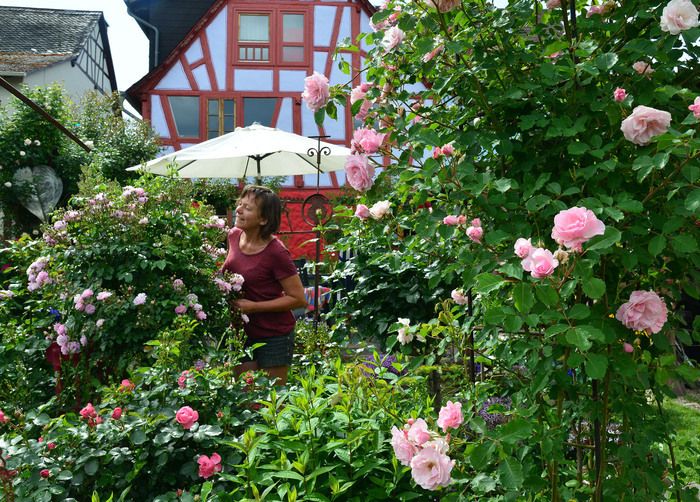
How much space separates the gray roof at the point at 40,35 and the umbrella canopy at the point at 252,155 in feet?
43.7

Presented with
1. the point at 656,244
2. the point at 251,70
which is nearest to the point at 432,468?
the point at 656,244

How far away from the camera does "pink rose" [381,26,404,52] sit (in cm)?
187

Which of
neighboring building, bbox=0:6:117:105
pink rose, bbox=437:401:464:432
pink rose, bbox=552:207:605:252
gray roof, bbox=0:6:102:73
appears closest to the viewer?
pink rose, bbox=552:207:605:252

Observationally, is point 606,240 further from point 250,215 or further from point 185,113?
point 185,113

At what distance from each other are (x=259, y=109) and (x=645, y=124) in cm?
1645

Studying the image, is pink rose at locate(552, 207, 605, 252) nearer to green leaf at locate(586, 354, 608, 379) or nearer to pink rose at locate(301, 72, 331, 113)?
green leaf at locate(586, 354, 608, 379)

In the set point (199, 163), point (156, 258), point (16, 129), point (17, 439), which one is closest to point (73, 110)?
point (16, 129)

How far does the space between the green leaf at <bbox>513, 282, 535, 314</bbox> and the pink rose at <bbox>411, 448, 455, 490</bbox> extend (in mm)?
380

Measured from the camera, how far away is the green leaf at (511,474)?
5.03 feet

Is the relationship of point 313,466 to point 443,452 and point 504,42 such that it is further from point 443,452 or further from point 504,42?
point 504,42

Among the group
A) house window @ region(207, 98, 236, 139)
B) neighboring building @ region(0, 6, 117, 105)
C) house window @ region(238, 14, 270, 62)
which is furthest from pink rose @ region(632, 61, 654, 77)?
neighboring building @ region(0, 6, 117, 105)

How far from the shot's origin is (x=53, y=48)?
21578 mm

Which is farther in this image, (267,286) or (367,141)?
(267,286)

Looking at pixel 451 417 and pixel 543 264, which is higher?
pixel 543 264
